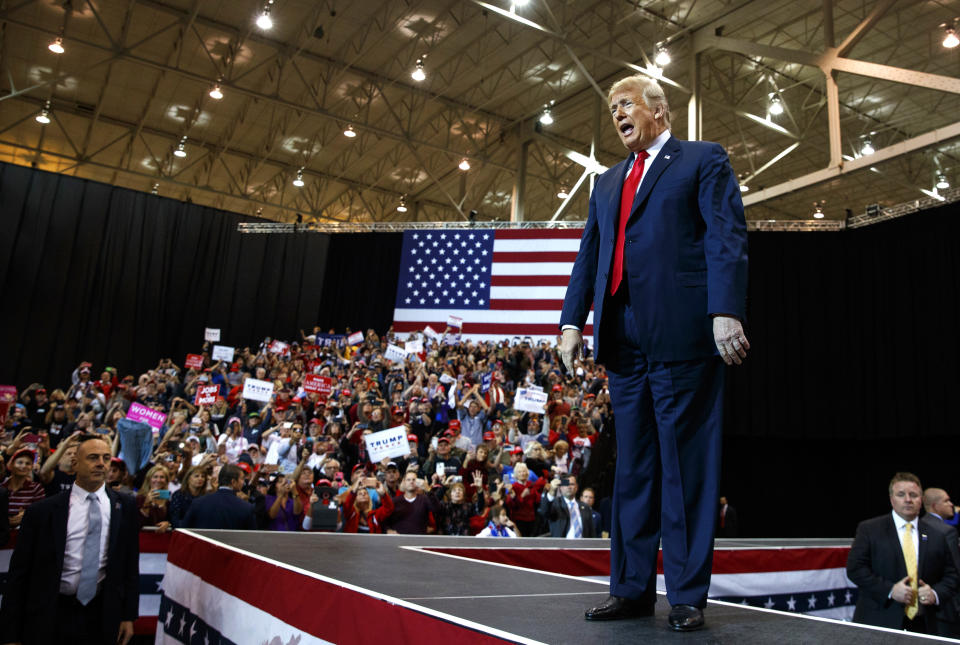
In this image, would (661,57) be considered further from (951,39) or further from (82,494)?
(82,494)

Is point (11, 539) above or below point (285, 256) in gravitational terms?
below

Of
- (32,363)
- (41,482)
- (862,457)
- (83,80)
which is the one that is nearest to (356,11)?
(83,80)

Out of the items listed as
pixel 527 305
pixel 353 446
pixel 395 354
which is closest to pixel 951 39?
pixel 527 305

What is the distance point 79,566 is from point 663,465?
2.50m

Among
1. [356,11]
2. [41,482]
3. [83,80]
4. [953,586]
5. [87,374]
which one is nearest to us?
[953,586]

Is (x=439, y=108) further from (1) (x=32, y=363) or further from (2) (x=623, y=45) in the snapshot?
(1) (x=32, y=363)

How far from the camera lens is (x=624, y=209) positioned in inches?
75.7

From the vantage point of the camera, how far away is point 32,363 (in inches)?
616

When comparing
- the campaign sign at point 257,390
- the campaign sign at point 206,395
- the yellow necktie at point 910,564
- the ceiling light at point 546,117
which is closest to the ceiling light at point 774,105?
the ceiling light at point 546,117

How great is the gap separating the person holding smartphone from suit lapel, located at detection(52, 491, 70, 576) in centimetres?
201

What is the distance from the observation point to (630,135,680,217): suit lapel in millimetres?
1830

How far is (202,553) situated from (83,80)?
18.4 meters

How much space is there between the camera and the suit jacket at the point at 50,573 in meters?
2.66

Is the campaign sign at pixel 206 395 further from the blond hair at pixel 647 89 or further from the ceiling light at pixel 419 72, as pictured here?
the blond hair at pixel 647 89
